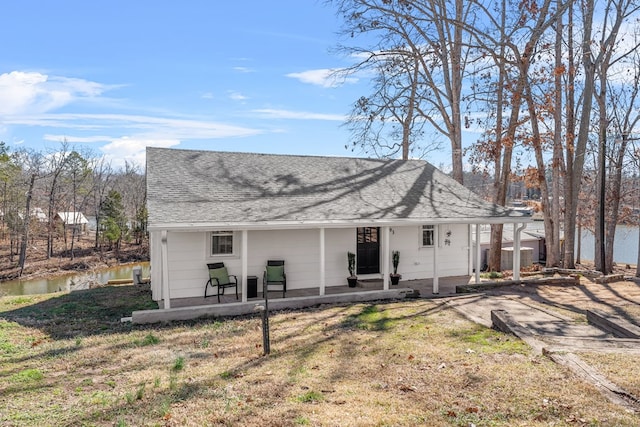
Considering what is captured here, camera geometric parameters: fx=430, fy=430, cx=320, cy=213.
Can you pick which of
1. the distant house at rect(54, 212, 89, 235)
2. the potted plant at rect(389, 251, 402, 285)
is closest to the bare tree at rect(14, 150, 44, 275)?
the distant house at rect(54, 212, 89, 235)

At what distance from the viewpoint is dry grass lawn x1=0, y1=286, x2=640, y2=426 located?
4.50 metres

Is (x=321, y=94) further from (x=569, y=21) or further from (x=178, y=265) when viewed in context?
(x=178, y=265)

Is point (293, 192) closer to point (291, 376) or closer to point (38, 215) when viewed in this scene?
point (291, 376)

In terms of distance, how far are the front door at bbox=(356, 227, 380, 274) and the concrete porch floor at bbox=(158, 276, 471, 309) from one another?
17.0 inches

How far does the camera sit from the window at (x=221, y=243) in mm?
10852

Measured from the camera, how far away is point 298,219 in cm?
1040

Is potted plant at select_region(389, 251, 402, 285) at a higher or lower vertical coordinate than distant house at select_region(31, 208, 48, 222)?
lower

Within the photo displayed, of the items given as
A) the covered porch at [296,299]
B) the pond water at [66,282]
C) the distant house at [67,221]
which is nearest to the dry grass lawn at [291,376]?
the covered porch at [296,299]

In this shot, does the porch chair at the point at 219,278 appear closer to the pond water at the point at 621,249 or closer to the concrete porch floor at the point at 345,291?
the concrete porch floor at the point at 345,291

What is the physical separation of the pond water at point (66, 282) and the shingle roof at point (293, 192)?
13.5m

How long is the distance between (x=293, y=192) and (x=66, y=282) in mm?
20758

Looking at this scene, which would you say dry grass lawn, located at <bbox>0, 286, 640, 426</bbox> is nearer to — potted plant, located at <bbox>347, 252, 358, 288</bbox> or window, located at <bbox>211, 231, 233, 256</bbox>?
window, located at <bbox>211, 231, 233, 256</bbox>

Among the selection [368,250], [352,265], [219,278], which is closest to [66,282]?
[219,278]

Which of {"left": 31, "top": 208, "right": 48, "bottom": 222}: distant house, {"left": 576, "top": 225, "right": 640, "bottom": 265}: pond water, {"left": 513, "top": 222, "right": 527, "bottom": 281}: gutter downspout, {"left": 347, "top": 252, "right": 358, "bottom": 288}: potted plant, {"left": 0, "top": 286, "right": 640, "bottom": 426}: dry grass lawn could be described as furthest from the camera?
{"left": 576, "top": 225, "right": 640, "bottom": 265}: pond water
